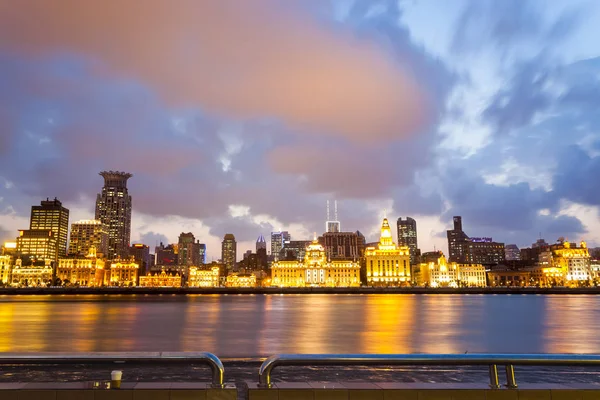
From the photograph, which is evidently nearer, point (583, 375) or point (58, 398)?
point (58, 398)

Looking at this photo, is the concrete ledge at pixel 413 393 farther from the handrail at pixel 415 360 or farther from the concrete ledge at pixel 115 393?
the concrete ledge at pixel 115 393

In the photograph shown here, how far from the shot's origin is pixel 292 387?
22.9 feet

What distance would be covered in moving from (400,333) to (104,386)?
46.1 m

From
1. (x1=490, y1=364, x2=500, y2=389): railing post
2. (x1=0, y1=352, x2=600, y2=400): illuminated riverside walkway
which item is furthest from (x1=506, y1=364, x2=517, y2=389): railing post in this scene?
(x1=490, y1=364, x2=500, y2=389): railing post

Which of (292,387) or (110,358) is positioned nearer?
(110,358)

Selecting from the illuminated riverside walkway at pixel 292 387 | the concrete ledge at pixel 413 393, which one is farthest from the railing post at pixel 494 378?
the concrete ledge at pixel 413 393

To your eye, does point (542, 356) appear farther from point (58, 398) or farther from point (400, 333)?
point (400, 333)

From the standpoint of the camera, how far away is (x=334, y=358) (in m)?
6.78

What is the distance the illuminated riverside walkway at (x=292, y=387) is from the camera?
21.7 ft

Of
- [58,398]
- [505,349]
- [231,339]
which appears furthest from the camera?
[231,339]

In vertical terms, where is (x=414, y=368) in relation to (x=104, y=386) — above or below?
below

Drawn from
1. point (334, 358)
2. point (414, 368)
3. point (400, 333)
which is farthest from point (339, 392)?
point (400, 333)

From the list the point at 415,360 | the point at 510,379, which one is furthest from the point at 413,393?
the point at 510,379

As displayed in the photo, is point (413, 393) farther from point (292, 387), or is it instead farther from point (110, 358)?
point (110, 358)
